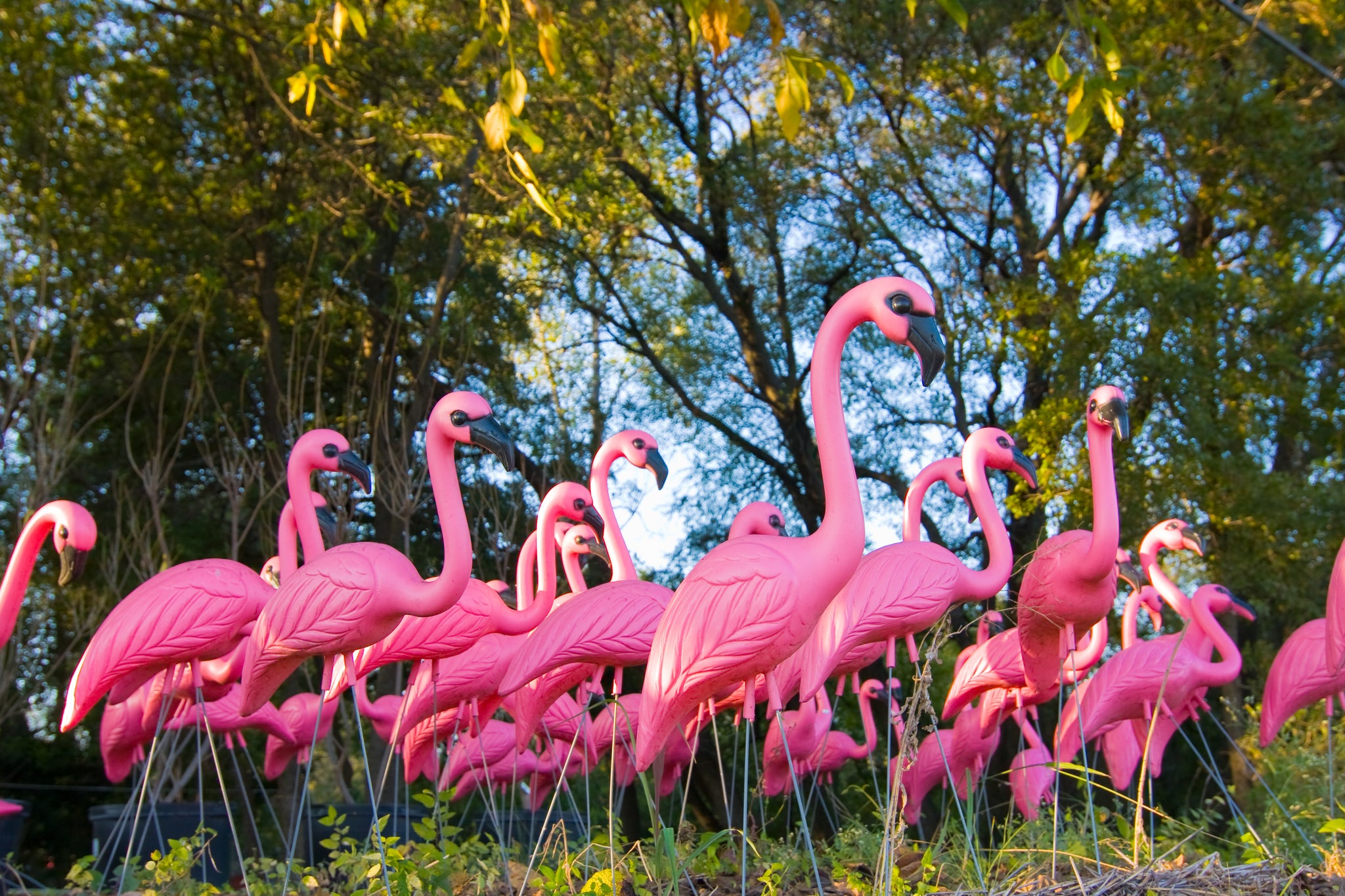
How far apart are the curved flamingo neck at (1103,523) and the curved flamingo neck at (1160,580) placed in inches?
84.5

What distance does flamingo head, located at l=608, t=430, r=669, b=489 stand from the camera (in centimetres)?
631

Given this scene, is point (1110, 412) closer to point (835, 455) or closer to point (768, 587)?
point (835, 455)

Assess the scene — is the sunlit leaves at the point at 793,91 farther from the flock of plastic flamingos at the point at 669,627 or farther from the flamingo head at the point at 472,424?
the flamingo head at the point at 472,424

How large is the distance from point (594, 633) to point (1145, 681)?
9.80 ft

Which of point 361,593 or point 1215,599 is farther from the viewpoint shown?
point 1215,599

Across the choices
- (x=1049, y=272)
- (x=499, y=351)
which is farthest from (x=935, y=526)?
(x=499, y=351)

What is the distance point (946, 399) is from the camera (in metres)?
13.3

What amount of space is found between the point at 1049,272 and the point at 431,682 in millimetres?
8486

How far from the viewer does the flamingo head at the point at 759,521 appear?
6.67m

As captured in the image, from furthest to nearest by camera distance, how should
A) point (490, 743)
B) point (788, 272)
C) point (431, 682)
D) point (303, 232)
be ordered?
point (788, 272), point (303, 232), point (490, 743), point (431, 682)

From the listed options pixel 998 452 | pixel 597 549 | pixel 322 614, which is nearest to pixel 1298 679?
pixel 998 452

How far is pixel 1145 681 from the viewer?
6164mm

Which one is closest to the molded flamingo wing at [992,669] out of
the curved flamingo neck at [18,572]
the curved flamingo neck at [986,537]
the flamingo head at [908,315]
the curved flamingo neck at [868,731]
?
the curved flamingo neck at [986,537]

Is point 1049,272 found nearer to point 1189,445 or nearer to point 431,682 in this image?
point 1189,445
